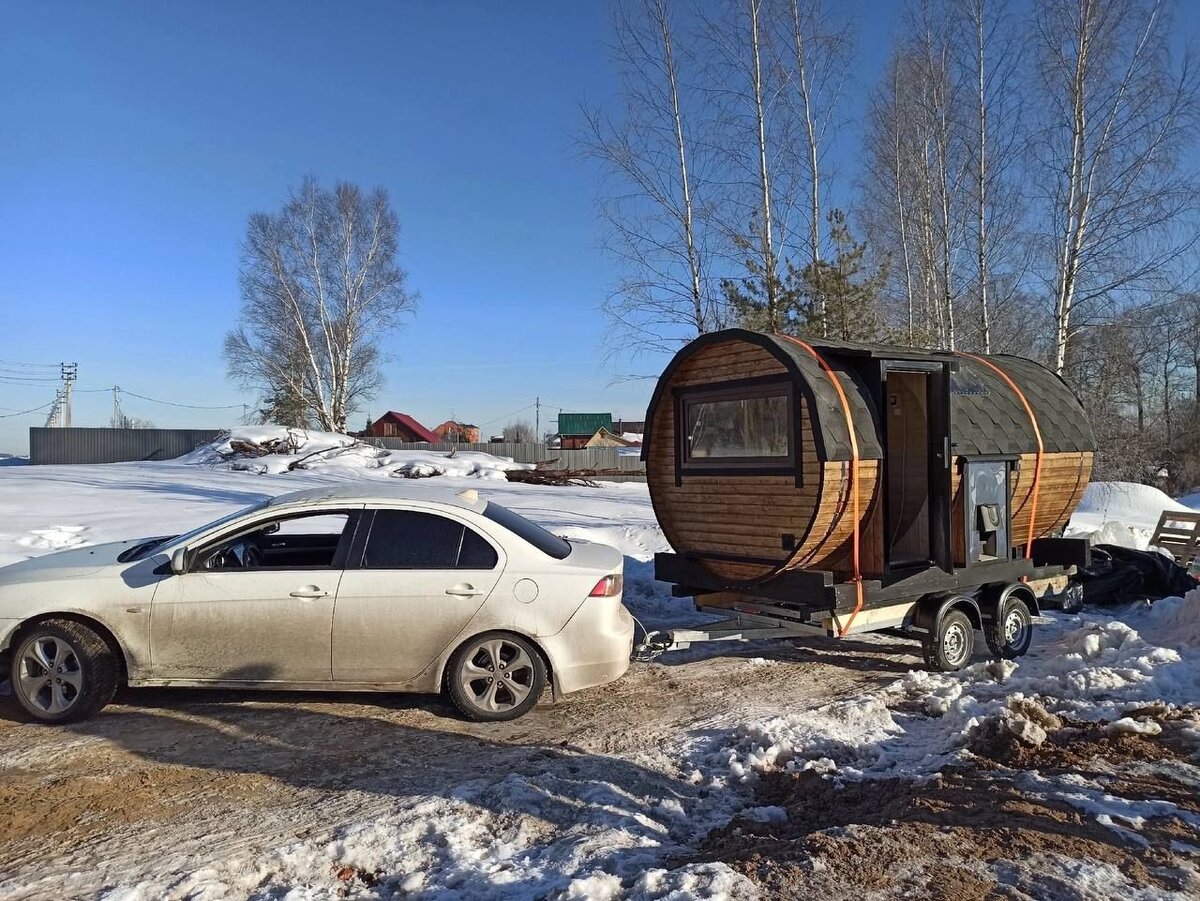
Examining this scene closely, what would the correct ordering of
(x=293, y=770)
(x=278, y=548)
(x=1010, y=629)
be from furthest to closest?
1. (x=1010, y=629)
2. (x=278, y=548)
3. (x=293, y=770)

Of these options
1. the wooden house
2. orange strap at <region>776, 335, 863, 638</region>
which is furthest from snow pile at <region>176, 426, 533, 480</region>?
the wooden house

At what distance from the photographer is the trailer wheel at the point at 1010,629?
7270 mm

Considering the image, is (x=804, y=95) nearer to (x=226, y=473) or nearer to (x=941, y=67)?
(x=941, y=67)

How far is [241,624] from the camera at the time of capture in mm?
5359

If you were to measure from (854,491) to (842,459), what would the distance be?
1.04ft

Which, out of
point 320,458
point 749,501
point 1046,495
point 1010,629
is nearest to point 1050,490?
point 1046,495

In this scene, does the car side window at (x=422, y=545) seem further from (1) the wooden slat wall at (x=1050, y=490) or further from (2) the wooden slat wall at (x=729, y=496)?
(1) the wooden slat wall at (x=1050, y=490)

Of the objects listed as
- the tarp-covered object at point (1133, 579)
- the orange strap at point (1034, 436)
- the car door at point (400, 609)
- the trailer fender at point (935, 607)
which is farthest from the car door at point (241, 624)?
the tarp-covered object at point (1133, 579)

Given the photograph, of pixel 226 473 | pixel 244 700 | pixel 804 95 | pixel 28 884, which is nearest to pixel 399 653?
pixel 244 700

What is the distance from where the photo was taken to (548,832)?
383cm

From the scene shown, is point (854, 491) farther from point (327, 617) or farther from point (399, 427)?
point (399, 427)

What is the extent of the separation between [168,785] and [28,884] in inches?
39.8

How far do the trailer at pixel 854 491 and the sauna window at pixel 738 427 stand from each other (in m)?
0.02

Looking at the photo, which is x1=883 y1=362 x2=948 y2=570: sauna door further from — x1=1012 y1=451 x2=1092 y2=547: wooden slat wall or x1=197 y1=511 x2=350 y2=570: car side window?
x1=197 y1=511 x2=350 y2=570: car side window
